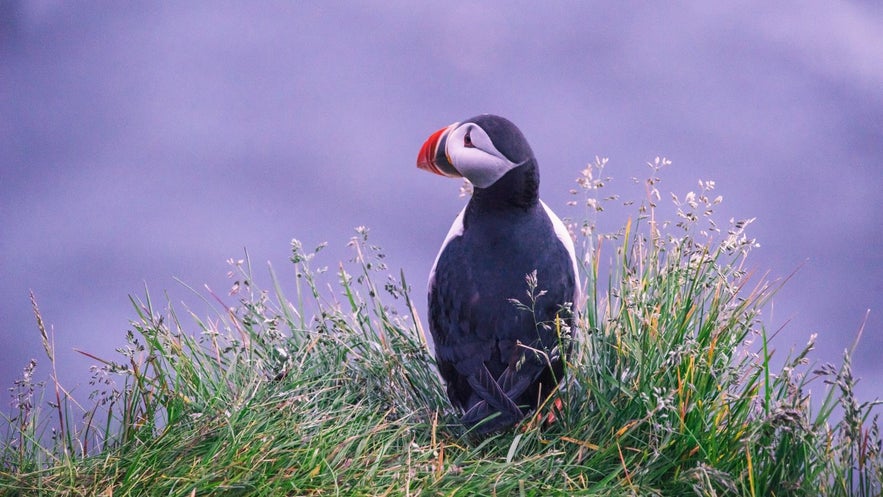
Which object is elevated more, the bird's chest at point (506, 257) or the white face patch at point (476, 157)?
the white face patch at point (476, 157)

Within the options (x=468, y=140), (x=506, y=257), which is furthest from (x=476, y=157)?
(x=506, y=257)

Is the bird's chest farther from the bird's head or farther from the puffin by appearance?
the bird's head

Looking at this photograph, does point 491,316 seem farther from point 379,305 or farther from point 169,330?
point 169,330

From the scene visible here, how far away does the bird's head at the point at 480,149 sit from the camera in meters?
4.51

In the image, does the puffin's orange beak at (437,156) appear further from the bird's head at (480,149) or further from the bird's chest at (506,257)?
the bird's chest at (506,257)

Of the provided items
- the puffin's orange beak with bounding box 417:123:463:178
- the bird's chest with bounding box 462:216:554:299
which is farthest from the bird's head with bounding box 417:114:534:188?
the bird's chest with bounding box 462:216:554:299

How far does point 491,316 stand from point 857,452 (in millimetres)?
1773

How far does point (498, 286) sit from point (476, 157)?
665 mm

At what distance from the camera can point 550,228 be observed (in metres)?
4.73

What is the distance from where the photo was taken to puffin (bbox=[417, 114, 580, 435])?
14.8 ft

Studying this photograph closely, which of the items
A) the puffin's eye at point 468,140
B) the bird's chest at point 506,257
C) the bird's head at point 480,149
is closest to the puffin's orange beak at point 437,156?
the bird's head at point 480,149

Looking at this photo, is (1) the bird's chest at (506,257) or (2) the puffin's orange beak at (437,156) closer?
(1) the bird's chest at (506,257)

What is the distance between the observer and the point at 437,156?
4.71m

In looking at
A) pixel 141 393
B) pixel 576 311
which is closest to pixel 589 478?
pixel 576 311
